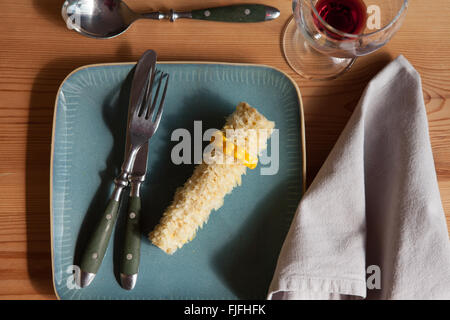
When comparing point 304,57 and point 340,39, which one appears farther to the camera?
→ point 304,57

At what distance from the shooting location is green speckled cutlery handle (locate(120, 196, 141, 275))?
53cm

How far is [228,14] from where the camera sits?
57 centimetres

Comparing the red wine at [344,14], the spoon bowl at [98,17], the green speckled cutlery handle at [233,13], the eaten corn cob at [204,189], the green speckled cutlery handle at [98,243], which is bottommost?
the green speckled cutlery handle at [98,243]

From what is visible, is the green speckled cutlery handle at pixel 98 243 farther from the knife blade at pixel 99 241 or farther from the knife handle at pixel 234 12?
the knife handle at pixel 234 12

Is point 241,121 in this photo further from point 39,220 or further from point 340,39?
point 39,220

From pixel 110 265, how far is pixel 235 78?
1.10ft

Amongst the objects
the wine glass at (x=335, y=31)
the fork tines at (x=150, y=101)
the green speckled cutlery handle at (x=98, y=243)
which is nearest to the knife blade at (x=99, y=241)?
the green speckled cutlery handle at (x=98, y=243)

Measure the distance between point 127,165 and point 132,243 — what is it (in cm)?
11

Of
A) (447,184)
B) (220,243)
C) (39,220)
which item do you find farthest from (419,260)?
(39,220)

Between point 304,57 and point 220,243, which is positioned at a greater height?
point 304,57

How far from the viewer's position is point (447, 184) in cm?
58

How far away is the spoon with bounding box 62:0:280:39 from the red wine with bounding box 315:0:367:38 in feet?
0.26

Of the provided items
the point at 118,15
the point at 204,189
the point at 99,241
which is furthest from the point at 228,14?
the point at 99,241

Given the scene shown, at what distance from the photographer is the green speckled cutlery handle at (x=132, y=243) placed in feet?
1.73
